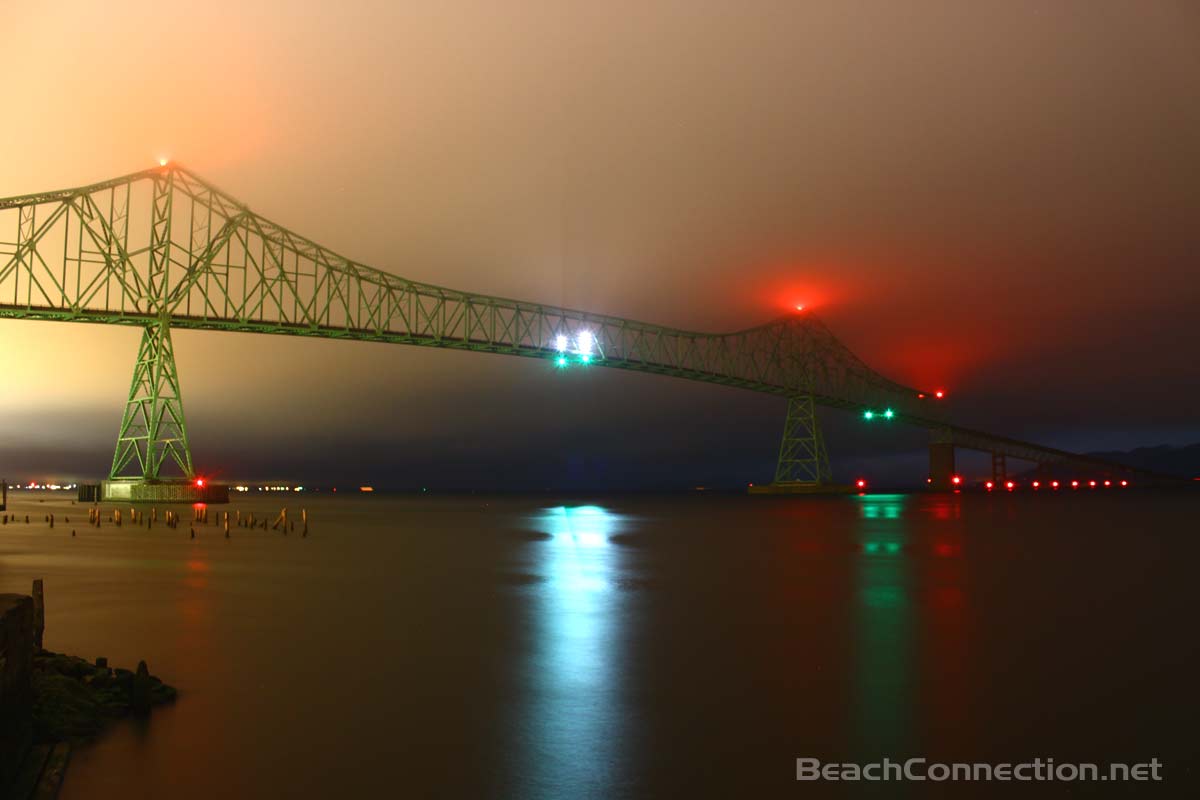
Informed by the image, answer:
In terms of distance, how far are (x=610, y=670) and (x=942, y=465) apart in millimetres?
126274

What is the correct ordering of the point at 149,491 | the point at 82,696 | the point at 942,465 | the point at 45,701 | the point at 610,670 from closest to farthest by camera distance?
the point at 45,701
the point at 82,696
the point at 610,670
the point at 149,491
the point at 942,465

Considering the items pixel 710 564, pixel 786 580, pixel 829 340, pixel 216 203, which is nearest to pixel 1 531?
pixel 216 203

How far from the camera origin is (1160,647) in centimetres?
1340

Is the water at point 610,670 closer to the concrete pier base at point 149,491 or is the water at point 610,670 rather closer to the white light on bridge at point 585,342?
the concrete pier base at point 149,491

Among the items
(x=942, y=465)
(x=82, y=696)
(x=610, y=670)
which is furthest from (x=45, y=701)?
(x=942, y=465)

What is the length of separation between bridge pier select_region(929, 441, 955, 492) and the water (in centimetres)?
10505

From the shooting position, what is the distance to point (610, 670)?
11789 mm

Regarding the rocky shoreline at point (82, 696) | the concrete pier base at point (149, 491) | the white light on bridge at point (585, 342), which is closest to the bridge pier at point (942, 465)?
the white light on bridge at point (585, 342)

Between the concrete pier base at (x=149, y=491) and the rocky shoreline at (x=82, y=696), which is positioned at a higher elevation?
the concrete pier base at (x=149, y=491)

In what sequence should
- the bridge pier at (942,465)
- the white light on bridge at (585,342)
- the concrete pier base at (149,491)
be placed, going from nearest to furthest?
the concrete pier base at (149,491) → the white light on bridge at (585,342) → the bridge pier at (942,465)

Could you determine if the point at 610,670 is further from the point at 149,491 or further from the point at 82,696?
the point at 149,491

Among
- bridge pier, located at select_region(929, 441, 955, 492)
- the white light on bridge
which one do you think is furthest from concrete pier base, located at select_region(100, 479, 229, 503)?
bridge pier, located at select_region(929, 441, 955, 492)

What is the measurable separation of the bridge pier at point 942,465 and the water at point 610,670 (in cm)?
10505

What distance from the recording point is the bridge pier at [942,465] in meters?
126
